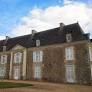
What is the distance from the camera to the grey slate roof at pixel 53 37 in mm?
22394

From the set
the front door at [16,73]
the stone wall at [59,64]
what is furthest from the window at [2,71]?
the stone wall at [59,64]

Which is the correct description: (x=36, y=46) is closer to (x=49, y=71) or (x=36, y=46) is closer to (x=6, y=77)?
(x=49, y=71)

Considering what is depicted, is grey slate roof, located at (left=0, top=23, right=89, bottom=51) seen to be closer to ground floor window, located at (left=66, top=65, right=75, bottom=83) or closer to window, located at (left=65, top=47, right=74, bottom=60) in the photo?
window, located at (left=65, top=47, right=74, bottom=60)

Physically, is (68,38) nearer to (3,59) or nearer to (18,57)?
(18,57)

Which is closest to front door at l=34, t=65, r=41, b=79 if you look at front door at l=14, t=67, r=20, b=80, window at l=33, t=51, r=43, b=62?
window at l=33, t=51, r=43, b=62

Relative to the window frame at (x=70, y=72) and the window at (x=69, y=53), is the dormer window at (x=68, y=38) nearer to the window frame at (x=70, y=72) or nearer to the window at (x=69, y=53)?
the window at (x=69, y=53)

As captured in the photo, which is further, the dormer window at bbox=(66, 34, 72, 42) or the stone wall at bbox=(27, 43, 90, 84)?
the dormer window at bbox=(66, 34, 72, 42)

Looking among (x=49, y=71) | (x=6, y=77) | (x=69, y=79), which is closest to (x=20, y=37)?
(x=6, y=77)

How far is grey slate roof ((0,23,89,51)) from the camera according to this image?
22.4 metres

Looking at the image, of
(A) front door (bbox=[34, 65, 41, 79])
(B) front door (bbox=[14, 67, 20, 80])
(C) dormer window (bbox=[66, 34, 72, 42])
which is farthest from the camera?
(B) front door (bbox=[14, 67, 20, 80])

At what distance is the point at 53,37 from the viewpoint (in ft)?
83.0

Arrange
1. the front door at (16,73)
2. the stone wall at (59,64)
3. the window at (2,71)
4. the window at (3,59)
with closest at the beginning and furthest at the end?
1. the stone wall at (59,64)
2. the front door at (16,73)
3. the window at (2,71)
4. the window at (3,59)

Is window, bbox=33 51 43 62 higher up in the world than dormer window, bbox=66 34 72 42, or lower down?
lower down

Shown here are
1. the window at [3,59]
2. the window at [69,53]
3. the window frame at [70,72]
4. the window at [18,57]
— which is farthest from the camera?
the window at [3,59]
